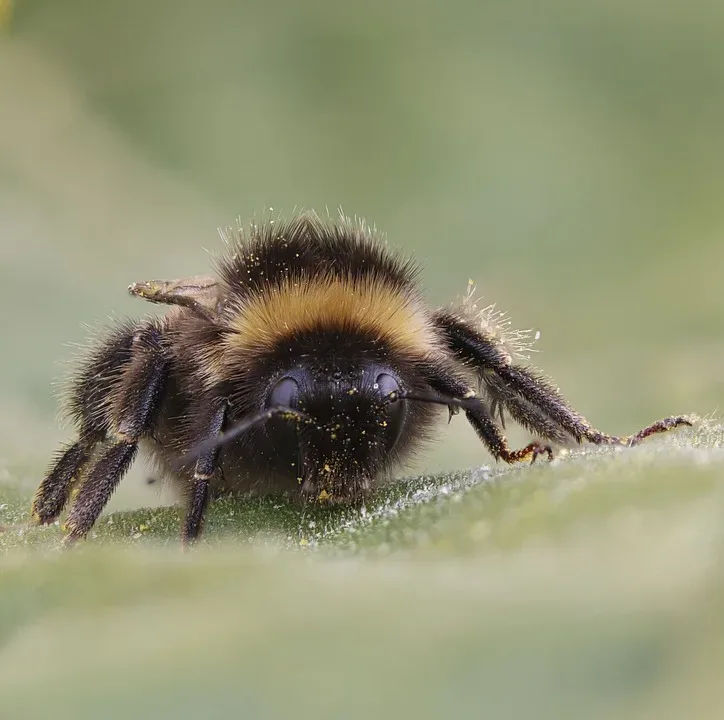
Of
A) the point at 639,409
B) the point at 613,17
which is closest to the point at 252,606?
the point at 639,409

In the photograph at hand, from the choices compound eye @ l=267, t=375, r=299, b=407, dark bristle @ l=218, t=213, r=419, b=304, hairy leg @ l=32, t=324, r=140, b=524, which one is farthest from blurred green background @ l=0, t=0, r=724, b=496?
compound eye @ l=267, t=375, r=299, b=407

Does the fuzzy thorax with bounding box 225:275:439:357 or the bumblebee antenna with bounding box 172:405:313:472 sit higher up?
the fuzzy thorax with bounding box 225:275:439:357

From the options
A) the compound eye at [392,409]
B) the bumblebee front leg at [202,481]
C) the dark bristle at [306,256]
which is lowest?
the bumblebee front leg at [202,481]

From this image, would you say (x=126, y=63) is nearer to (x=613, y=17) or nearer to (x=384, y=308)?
(x=613, y=17)

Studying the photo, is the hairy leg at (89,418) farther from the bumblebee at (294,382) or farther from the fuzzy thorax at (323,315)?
the fuzzy thorax at (323,315)

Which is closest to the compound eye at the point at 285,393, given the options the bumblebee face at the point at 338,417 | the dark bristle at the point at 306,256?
the bumblebee face at the point at 338,417

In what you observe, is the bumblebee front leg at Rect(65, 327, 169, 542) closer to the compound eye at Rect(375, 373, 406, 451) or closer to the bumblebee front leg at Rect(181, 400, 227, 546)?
the bumblebee front leg at Rect(181, 400, 227, 546)

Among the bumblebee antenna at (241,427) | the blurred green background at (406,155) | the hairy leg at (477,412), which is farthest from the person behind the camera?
the blurred green background at (406,155)

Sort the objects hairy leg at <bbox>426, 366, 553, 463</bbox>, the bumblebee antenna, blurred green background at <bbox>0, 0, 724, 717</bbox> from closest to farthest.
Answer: the bumblebee antenna, hairy leg at <bbox>426, 366, 553, 463</bbox>, blurred green background at <bbox>0, 0, 724, 717</bbox>
